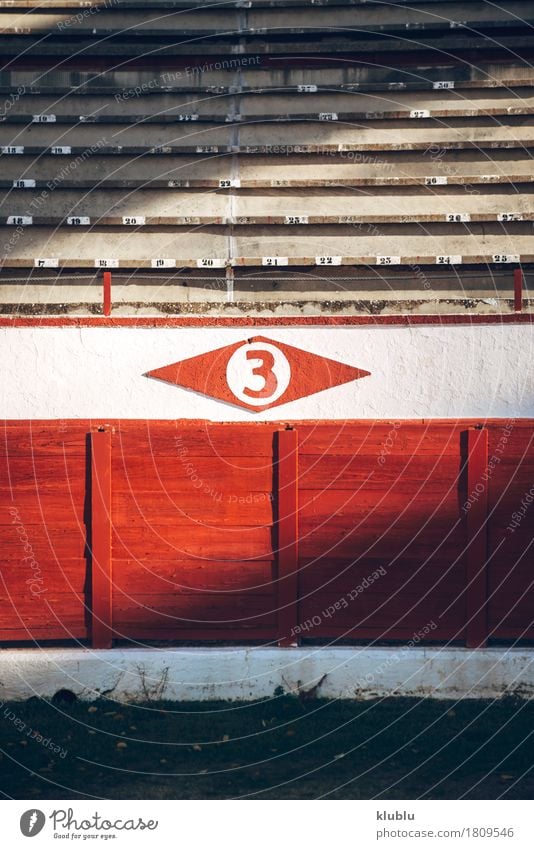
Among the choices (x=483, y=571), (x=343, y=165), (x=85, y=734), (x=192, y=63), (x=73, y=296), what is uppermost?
(x=192, y=63)

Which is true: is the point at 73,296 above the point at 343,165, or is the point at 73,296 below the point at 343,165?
below

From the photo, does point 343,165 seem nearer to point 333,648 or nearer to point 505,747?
point 333,648

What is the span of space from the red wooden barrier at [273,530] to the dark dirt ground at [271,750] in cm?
54

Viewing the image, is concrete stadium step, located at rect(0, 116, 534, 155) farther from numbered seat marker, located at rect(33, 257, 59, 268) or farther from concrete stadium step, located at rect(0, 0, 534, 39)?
numbered seat marker, located at rect(33, 257, 59, 268)

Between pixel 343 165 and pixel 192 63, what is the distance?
2.05 m

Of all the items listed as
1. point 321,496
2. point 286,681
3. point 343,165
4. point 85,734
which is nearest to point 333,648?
point 286,681

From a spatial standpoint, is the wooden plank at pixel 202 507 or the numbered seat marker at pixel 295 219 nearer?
the wooden plank at pixel 202 507

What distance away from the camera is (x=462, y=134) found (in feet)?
37.3

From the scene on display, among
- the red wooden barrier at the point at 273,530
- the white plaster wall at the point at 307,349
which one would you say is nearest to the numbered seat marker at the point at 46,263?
the white plaster wall at the point at 307,349

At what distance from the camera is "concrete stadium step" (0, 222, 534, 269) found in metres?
10.9

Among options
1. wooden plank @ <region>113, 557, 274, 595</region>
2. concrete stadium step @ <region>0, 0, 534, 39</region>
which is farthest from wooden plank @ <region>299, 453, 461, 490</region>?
concrete stadium step @ <region>0, 0, 534, 39</region>

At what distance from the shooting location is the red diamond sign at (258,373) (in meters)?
7.78

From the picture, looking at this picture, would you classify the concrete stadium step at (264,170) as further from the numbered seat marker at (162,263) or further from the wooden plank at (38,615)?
the wooden plank at (38,615)

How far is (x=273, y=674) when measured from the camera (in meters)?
7.77
